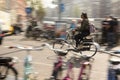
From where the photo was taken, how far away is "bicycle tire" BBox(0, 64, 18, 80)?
845 centimetres

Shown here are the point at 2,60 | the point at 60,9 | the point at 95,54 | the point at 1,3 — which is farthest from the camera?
the point at 1,3

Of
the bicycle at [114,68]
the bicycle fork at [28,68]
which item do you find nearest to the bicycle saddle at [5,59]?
the bicycle fork at [28,68]

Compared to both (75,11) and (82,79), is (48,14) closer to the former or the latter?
(75,11)

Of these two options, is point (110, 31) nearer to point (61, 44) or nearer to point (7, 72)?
point (61, 44)

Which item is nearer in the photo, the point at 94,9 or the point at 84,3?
the point at 94,9

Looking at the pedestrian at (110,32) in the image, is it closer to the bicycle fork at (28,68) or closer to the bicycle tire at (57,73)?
the bicycle tire at (57,73)

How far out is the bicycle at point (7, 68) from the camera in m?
8.34

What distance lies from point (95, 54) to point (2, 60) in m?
7.35

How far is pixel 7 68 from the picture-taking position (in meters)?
8.45

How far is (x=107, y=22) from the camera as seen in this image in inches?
781

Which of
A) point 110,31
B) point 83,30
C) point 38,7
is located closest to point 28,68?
point 83,30

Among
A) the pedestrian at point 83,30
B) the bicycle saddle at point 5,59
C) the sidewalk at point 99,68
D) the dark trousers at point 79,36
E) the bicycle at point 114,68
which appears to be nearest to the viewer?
the bicycle at point 114,68

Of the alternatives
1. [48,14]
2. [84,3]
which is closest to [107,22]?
[84,3]

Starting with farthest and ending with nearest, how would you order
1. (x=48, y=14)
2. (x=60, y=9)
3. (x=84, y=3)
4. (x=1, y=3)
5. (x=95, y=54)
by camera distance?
1. (x=1, y=3)
2. (x=48, y=14)
3. (x=84, y=3)
4. (x=60, y=9)
5. (x=95, y=54)
